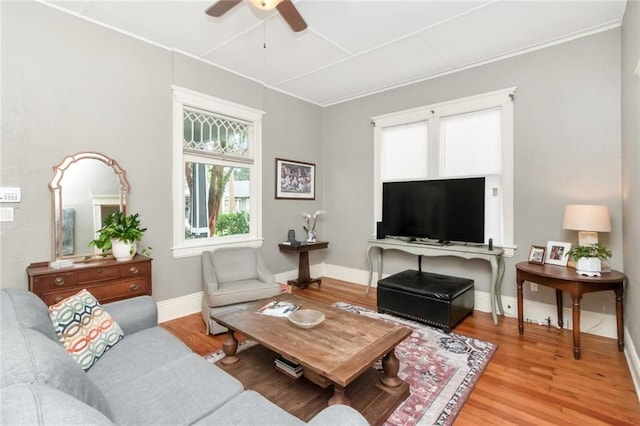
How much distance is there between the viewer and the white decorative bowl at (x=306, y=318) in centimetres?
204

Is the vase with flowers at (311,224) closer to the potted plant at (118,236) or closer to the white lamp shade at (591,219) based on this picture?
the potted plant at (118,236)

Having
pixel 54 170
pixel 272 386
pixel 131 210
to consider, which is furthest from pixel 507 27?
pixel 54 170

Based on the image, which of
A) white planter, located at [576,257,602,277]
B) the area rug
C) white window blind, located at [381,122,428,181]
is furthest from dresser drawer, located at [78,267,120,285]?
white planter, located at [576,257,602,277]

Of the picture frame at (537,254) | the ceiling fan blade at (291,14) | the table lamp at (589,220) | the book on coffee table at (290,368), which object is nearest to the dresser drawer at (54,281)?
the book on coffee table at (290,368)

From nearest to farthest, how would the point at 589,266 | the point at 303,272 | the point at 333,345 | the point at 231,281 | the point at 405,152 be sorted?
the point at 333,345, the point at 589,266, the point at 231,281, the point at 405,152, the point at 303,272

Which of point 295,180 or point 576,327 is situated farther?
point 295,180

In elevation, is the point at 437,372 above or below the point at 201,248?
below

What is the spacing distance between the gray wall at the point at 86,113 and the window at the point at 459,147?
2.24 meters

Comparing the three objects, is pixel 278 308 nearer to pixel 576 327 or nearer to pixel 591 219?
pixel 576 327

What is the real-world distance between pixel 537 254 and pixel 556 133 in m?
1.28

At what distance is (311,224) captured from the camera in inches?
201

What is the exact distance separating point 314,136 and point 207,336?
3.49 metres

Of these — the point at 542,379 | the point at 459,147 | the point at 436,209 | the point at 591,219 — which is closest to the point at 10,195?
the point at 436,209

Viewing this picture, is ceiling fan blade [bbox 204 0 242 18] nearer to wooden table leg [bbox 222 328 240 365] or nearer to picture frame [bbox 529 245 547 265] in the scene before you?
wooden table leg [bbox 222 328 240 365]
